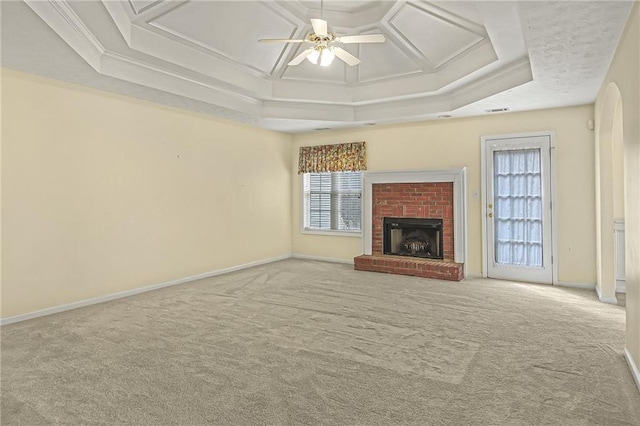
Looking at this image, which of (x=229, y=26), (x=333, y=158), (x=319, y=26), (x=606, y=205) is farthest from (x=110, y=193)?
(x=606, y=205)

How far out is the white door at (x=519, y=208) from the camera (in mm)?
5273

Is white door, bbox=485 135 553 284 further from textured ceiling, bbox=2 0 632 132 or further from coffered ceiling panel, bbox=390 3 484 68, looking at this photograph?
coffered ceiling panel, bbox=390 3 484 68

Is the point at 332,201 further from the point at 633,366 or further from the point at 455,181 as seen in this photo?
the point at 633,366

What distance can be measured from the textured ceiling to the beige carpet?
2.46 metres

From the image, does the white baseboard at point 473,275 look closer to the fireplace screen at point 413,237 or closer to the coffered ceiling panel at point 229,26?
the fireplace screen at point 413,237

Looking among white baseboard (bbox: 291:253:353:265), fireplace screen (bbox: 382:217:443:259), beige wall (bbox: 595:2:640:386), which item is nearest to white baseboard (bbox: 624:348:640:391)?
beige wall (bbox: 595:2:640:386)

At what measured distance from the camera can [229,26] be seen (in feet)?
13.3

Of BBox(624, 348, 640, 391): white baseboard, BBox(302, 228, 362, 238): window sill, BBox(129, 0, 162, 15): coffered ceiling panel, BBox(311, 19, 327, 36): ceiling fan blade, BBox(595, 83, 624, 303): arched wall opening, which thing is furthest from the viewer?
BBox(302, 228, 362, 238): window sill

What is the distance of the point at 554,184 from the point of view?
5195mm

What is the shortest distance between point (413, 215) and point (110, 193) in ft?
14.5

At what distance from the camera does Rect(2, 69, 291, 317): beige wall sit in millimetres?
3801

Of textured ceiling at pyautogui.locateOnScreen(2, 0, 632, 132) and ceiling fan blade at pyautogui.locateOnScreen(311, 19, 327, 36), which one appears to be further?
ceiling fan blade at pyautogui.locateOnScreen(311, 19, 327, 36)

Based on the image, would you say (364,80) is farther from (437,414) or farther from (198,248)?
(437,414)

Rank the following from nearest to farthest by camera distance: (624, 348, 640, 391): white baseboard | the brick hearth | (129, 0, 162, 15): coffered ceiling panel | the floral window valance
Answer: (624, 348, 640, 391): white baseboard
(129, 0, 162, 15): coffered ceiling panel
the brick hearth
the floral window valance
